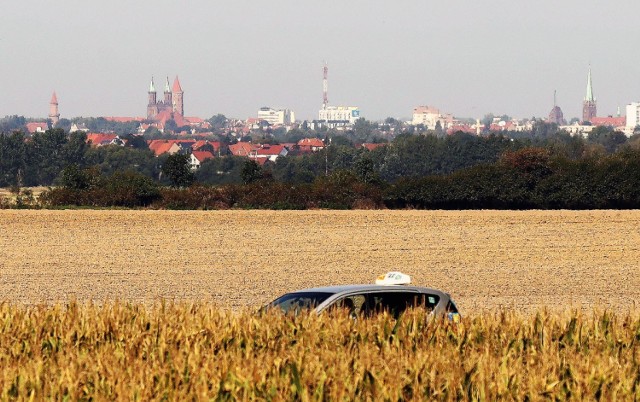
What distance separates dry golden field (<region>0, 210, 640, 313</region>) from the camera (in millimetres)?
33812

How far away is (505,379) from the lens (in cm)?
1384

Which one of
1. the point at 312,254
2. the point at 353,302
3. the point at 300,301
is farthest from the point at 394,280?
the point at 312,254

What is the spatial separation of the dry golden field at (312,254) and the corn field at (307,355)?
9.64 m

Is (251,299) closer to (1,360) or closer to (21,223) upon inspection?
(1,360)

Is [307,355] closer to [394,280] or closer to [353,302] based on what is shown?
[353,302]

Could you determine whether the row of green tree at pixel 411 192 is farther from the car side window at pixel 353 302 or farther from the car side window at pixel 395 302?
the car side window at pixel 353 302

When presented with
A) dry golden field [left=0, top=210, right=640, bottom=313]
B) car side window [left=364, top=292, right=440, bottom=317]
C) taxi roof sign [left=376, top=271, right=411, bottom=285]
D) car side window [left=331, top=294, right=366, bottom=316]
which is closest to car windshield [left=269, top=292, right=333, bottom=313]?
car side window [left=331, top=294, right=366, bottom=316]

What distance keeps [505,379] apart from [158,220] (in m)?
42.4

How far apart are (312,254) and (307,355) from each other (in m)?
30.0

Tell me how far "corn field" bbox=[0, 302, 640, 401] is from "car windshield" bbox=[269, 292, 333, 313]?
824mm

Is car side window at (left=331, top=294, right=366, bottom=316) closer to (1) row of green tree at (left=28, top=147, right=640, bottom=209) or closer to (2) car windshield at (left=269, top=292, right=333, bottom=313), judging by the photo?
(2) car windshield at (left=269, top=292, right=333, bottom=313)

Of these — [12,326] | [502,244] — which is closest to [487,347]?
[12,326]

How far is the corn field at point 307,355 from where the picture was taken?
535 inches

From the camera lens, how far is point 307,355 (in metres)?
14.9
